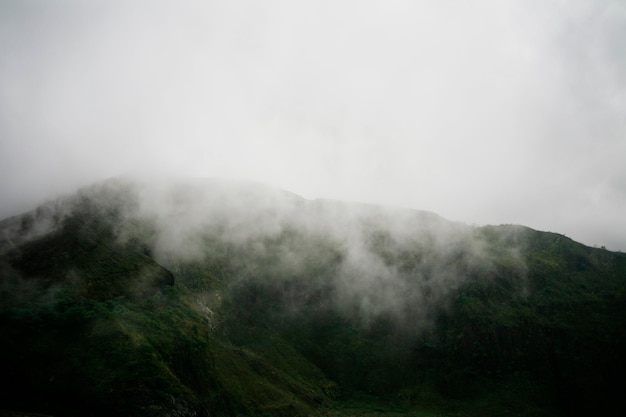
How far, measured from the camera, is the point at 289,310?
86.1 metres

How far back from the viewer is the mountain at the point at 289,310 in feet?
126

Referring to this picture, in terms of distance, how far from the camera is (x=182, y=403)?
123 ft

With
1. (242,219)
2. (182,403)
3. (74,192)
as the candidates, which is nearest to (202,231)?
(242,219)

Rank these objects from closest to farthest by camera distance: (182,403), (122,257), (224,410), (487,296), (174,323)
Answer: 1. (182,403)
2. (224,410)
3. (174,323)
4. (122,257)
5. (487,296)

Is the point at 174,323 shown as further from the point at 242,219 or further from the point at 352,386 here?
the point at 242,219

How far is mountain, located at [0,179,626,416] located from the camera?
126 feet

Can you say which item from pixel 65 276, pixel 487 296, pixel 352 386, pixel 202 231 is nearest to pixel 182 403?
pixel 65 276

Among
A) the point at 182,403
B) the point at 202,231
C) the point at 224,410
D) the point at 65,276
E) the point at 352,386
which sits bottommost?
the point at 352,386

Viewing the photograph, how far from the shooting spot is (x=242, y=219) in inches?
4058

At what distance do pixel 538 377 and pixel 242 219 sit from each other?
8467 cm

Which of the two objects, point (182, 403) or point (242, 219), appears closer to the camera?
point (182, 403)

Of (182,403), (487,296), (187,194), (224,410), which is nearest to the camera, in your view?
(182,403)

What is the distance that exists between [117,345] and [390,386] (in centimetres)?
5813

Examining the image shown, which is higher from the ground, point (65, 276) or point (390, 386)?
point (65, 276)
